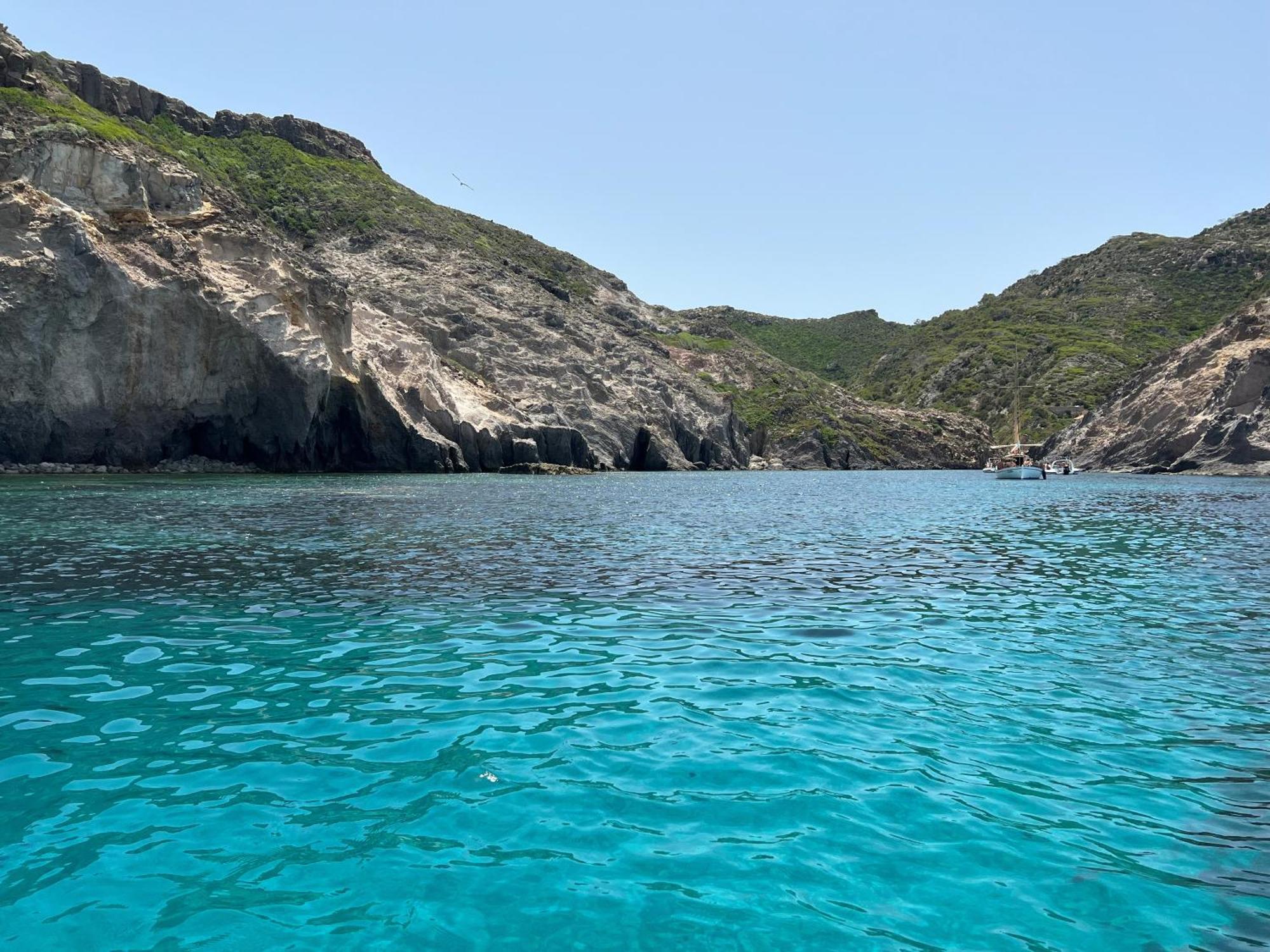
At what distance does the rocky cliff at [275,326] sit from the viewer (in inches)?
2245

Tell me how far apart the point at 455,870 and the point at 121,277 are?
66.8 metres

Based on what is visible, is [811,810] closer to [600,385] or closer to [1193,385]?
[600,385]

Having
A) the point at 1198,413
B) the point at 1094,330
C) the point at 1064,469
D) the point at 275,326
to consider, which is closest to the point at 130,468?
the point at 275,326

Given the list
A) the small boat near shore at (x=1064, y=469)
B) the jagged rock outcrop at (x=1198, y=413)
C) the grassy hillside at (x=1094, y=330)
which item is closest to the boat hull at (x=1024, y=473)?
the small boat near shore at (x=1064, y=469)

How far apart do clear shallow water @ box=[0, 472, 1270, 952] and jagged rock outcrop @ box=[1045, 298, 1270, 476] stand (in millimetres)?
91211

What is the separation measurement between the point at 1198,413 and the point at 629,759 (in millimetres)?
116471

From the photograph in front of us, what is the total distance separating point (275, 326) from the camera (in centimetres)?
6450

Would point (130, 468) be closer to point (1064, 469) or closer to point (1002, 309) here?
point (1064, 469)

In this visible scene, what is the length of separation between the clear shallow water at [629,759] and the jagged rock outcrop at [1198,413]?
91.2 meters

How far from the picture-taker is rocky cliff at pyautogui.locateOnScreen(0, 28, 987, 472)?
2245 inches

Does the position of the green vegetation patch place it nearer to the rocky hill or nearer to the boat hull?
the rocky hill

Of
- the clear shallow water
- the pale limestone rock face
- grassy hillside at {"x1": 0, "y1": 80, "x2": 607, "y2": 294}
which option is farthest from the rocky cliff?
the clear shallow water

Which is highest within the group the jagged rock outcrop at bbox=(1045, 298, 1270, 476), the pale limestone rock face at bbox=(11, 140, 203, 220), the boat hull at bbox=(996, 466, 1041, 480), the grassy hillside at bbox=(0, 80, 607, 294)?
the grassy hillside at bbox=(0, 80, 607, 294)

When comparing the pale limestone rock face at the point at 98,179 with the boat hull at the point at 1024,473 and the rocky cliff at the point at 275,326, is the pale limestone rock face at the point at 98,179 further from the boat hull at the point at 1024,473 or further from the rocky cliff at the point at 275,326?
the boat hull at the point at 1024,473
